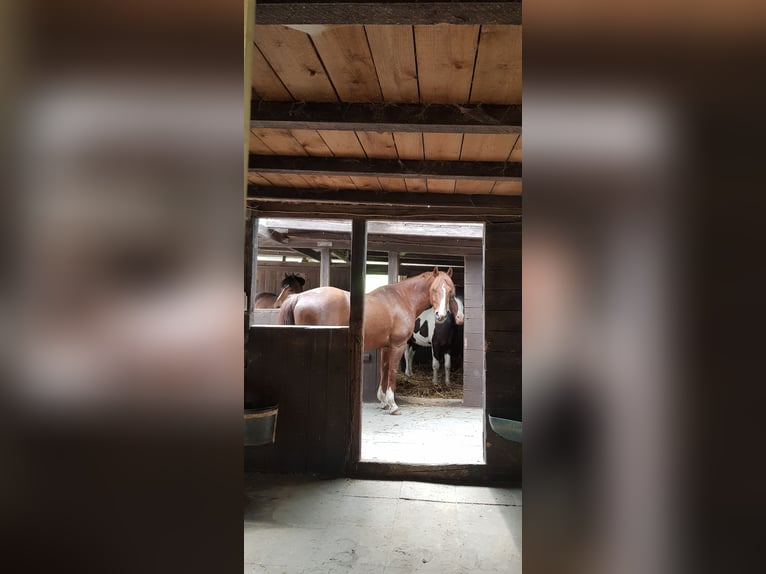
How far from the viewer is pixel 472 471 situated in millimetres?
3074

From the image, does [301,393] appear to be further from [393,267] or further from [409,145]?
[393,267]

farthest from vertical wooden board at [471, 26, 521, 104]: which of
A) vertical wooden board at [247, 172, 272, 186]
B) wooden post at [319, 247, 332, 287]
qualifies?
wooden post at [319, 247, 332, 287]

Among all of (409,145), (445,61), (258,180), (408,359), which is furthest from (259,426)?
(408,359)

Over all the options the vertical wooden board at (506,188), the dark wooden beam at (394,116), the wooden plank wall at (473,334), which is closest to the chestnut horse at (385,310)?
the wooden plank wall at (473,334)

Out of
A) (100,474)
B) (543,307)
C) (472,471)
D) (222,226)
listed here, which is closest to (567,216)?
(543,307)

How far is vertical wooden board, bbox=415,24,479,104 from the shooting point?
1.11 metres

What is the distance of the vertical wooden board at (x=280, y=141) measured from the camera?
1894 millimetres

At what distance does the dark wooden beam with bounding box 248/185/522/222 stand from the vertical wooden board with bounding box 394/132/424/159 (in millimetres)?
712

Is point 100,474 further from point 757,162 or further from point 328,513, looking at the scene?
point 328,513

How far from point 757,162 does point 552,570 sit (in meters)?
0.36

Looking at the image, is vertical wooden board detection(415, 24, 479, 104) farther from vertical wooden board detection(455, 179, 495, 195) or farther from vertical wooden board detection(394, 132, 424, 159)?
vertical wooden board detection(455, 179, 495, 195)

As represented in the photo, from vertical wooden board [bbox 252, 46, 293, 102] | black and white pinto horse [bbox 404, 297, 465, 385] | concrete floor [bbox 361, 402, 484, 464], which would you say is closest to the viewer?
vertical wooden board [bbox 252, 46, 293, 102]

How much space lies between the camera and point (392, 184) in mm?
2711

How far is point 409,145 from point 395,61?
2.44 feet
